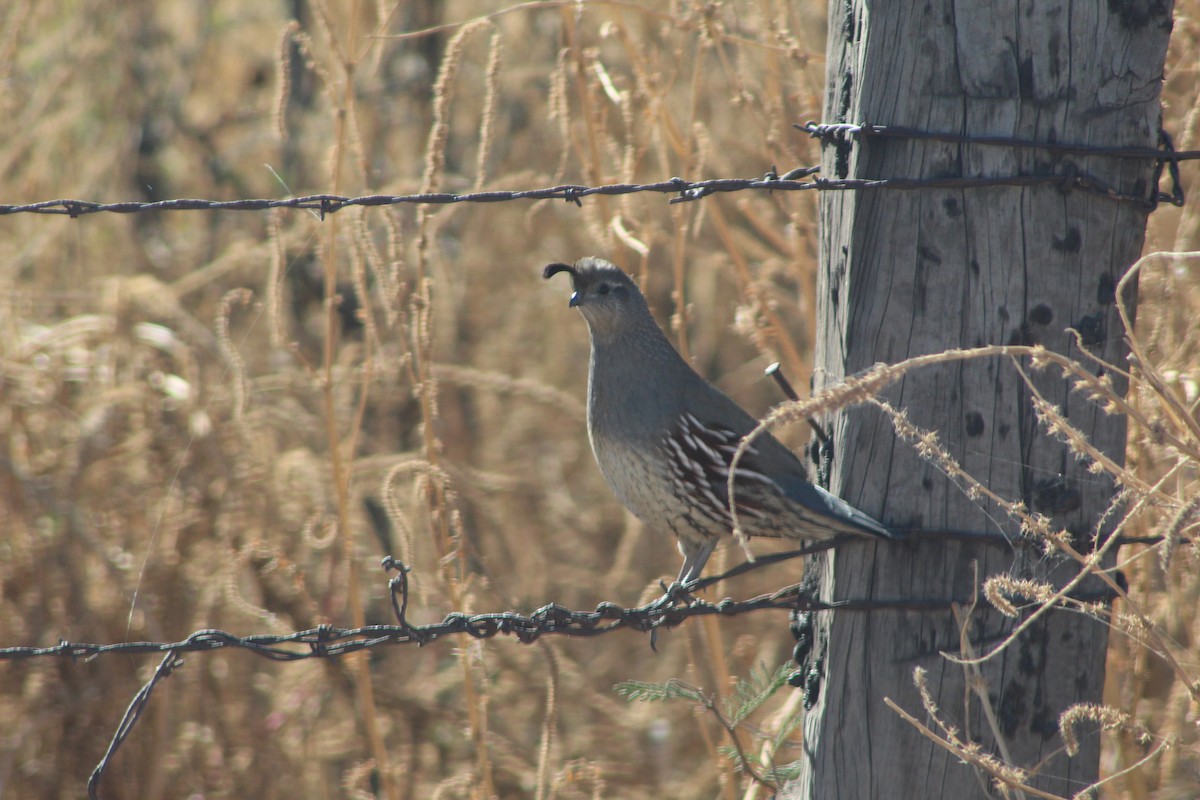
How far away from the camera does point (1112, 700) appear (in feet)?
12.7

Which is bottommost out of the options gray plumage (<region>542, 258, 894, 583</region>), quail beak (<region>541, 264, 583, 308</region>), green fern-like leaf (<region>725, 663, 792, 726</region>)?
green fern-like leaf (<region>725, 663, 792, 726</region>)

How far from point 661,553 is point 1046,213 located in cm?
504

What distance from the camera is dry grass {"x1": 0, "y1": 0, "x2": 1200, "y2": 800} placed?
3.61 meters

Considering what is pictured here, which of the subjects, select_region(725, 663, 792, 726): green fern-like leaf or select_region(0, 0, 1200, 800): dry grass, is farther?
select_region(0, 0, 1200, 800): dry grass

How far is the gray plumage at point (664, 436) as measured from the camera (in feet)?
10.2

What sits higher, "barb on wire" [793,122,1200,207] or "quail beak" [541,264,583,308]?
"barb on wire" [793,122,1200,207]

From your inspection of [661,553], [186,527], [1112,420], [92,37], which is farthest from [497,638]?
[92,37]

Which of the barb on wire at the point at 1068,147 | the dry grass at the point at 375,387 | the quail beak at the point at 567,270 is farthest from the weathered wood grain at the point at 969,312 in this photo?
the quail beak at the point at 567,270

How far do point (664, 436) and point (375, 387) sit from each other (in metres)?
3.25

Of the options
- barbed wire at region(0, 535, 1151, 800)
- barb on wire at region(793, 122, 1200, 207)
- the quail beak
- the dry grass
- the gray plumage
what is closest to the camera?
barb on wire at region(793, 122, 1200, 207)

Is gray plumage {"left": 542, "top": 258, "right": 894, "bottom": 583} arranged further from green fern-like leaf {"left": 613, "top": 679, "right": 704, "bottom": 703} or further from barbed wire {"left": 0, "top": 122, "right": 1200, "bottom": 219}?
barbed wire {"left": 0, "top": 122, "right": 1200, "bottom": 219}

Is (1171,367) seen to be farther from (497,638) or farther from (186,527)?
(186,527)

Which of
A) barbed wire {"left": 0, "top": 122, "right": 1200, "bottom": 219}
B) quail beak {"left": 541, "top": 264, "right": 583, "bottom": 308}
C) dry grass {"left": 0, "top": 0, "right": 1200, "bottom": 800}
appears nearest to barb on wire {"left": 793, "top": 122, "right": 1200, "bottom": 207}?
barbed wire {"left": 0, "top": 122, "right": 1200, "bottom": 219}

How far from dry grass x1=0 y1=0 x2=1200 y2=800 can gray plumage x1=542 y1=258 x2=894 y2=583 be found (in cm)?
19
